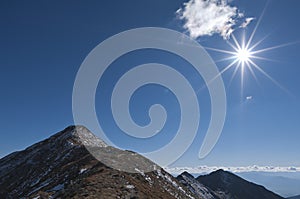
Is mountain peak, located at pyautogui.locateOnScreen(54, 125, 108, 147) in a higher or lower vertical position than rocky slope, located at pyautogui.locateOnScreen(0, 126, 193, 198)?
higher

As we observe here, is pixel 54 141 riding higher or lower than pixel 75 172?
higher

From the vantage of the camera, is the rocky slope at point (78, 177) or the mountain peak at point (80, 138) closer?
the rocky slope at point (78, 177)

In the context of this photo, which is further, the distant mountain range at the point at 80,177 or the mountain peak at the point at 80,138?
the mountain peak at the point at 80,138

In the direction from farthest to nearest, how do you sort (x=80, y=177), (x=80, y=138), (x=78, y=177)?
(x=80, y=138), (x=78, y=177), (x=80, y=177)

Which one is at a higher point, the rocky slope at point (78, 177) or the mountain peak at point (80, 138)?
the mountain peak at point (80, 138)

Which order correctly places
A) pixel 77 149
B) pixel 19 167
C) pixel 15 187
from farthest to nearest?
pixel 19 167, pixel 77 149, pixel 15 187

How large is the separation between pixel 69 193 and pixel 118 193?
6.09 m

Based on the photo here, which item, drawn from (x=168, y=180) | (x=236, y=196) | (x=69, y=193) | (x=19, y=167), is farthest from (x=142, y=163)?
(x=236, y=196)

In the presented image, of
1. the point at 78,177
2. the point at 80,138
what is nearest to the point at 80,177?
the point at 78,177

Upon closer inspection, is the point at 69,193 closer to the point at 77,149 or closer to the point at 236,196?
the point at 77,149

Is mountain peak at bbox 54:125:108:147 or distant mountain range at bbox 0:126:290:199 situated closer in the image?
distant mountain range at bbox 0:126:290:199

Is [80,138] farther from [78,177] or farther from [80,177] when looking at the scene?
[80,177]

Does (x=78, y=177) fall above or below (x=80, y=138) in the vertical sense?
below

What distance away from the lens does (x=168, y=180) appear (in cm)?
6294
